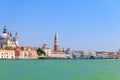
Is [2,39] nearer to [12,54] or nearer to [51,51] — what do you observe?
[12,54]

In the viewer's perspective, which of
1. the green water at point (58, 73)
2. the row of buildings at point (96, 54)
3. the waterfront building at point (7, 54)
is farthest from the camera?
the row of buildings at point (96, 54)

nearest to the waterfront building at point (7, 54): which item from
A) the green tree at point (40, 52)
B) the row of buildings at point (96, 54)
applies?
the green tree at point (40, 52)

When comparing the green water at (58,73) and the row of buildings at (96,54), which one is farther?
the row of buildings at (96,54)

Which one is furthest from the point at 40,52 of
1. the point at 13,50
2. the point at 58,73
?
the point at 58,73

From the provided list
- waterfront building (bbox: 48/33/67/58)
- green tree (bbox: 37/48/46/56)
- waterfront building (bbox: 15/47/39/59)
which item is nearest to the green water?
waterfront building (bbox: 15/47/39/59)

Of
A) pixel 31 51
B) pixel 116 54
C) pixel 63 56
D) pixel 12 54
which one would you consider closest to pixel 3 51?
pixel 12 54

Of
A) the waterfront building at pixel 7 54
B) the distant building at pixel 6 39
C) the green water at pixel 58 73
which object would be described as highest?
the distant building at pixel 6 39

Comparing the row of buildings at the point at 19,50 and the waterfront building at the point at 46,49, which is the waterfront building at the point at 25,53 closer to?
the row of buildings at the point at 19,50

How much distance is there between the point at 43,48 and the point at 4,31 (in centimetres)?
1977

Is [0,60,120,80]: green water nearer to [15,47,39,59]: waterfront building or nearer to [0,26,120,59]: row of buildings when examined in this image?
[0,26,120,59]: row of buildings

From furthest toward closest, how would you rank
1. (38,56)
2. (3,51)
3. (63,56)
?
(63,56) < (38,56) < (3,51)

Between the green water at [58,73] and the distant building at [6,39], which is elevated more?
the distant building at [6,39]

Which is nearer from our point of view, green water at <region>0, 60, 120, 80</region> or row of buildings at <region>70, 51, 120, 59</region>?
green water at <region>0, 60, 120, 80</region>

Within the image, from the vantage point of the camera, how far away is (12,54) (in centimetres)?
8956
